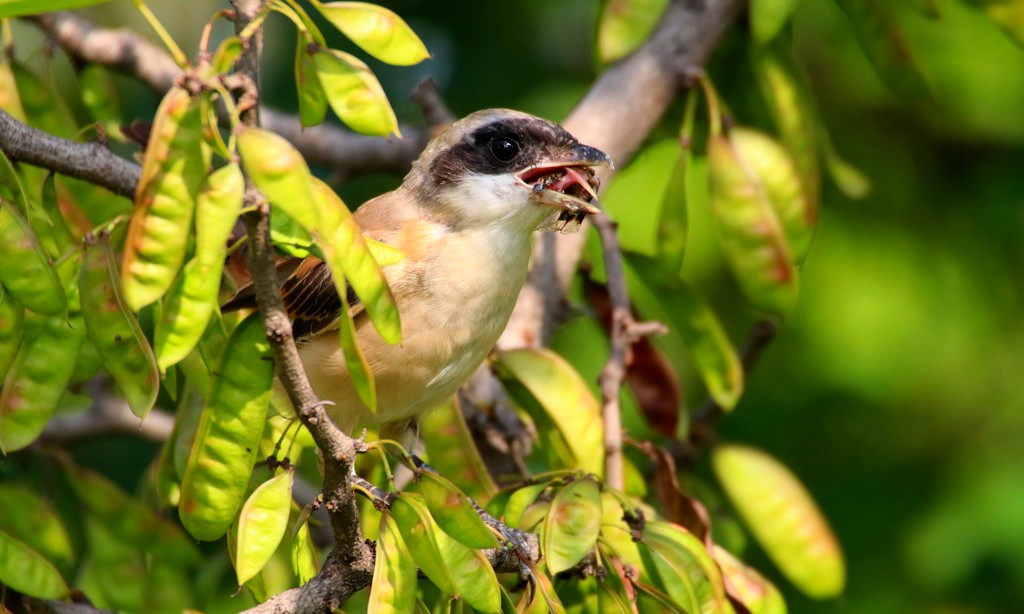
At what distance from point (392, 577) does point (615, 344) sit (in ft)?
5.03

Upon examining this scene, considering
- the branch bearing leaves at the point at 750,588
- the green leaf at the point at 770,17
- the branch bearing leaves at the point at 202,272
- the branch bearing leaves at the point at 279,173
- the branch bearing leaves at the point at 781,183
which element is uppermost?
the branch bearing leaves at the point at 279,173

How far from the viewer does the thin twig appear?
3053mm

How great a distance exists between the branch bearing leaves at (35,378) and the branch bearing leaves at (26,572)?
0.25m

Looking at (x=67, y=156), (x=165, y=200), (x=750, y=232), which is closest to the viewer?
(x=165, y=200)

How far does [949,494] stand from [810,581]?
159cm

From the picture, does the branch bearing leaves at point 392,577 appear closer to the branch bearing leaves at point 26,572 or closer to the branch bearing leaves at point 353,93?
the branch bearing leaves at point 353,93

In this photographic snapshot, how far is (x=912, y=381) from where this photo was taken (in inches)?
189

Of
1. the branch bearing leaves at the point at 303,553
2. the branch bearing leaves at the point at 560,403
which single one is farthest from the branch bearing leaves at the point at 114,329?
the branch bearing leaves at the point at 560,403

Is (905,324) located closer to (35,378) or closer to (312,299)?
(312,299)

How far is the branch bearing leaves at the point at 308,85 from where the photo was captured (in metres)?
1.86

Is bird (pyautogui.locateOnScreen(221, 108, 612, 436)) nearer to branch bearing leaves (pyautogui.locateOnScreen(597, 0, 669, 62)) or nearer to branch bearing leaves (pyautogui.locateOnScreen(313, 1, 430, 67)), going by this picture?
branch bearing leaves (pyautogui.locateOnScreen(597, 0, 669, 62))

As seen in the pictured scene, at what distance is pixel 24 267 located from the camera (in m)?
2.08

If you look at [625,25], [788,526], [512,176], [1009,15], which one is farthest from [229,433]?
[1009,15]

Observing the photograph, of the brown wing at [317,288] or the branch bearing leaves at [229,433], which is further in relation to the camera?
the brown wing at [317,288]
